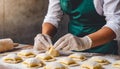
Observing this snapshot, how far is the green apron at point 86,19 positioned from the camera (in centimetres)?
237

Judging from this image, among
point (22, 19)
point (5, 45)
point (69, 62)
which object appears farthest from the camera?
point (22, 19)

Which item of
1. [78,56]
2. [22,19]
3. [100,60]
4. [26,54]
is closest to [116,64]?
[100,60]

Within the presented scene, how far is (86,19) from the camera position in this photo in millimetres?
2412

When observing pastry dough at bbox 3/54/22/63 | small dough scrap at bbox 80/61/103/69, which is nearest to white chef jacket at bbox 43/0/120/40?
small dough scrap at bbox 80/61/103/69

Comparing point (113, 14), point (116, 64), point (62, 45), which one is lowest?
point (116, 64)

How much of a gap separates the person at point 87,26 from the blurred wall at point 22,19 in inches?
41.6

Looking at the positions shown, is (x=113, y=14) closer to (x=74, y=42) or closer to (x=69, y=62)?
(x=74, y=42)

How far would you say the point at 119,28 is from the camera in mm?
2180

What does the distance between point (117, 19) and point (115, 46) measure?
1.34ft

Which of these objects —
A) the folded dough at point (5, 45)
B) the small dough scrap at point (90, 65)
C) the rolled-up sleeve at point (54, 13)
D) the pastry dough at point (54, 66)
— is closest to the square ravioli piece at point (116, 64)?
the small dough scrap at point (90, 65)

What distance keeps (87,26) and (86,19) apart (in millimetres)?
72

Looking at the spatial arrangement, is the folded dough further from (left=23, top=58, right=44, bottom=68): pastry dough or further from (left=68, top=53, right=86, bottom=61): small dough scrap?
(left=68, top=53, right=86, bottom=61): small dough scrap

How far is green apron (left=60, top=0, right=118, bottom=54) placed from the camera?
93.3 inches

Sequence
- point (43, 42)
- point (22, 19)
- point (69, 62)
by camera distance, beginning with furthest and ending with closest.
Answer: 1. point (22, 19)
2. point (43, 42)
3. point (69, 62)
